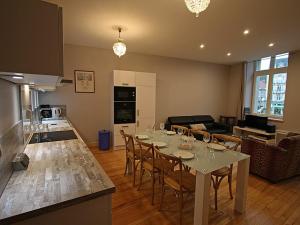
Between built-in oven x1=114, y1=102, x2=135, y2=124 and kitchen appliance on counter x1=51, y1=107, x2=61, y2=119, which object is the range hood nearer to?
kitchen appliance on counter x1=51, y1=107, x2=61, y2=119

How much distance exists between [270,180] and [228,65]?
5035 millimetres

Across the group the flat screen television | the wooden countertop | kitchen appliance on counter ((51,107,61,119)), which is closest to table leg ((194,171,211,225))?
the wooden countertop

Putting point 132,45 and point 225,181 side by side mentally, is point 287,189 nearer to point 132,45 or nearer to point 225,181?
point 225,181

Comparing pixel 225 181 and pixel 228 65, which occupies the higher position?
pixel 228 65

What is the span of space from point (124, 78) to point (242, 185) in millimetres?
3538

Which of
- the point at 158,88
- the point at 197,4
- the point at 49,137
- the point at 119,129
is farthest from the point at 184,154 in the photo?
the point at 158,88

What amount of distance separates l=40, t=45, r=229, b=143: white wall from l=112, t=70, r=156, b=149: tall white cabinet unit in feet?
1.73

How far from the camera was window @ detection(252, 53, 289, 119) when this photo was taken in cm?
529

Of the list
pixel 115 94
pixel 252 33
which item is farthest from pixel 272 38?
pixel 115 94

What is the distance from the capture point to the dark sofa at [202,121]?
5.65 meters

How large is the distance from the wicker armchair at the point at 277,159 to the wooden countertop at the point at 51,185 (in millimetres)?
3003

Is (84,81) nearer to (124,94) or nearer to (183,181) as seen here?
(124,94)

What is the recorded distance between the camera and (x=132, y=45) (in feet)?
14.3

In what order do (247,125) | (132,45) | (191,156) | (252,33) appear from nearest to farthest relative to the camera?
(191,156), (252,33), (132,45), (247,125)
